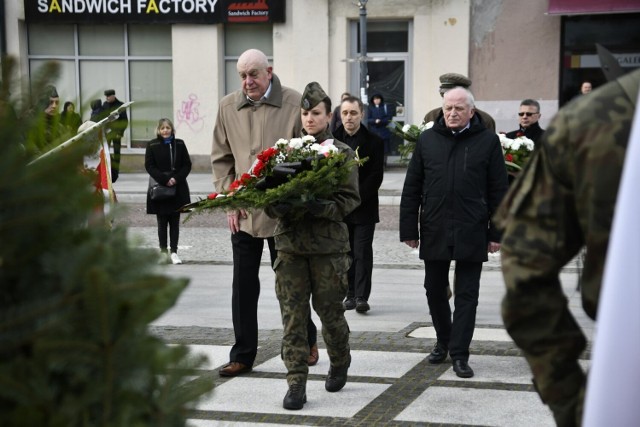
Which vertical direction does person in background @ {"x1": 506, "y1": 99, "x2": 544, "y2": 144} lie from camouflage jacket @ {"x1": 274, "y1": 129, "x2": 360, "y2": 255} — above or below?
above

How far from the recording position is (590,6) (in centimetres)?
2436

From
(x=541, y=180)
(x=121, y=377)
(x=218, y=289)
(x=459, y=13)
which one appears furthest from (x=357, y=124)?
(x=459, y=13)

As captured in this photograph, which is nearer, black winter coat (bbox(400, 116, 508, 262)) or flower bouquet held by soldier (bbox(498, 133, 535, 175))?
black winter coat (bbox(400, 116, 508, 262))

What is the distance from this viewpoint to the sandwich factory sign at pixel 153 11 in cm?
2656

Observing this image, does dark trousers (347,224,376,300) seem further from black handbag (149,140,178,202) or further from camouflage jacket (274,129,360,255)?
black handbag (149,140,178,202)

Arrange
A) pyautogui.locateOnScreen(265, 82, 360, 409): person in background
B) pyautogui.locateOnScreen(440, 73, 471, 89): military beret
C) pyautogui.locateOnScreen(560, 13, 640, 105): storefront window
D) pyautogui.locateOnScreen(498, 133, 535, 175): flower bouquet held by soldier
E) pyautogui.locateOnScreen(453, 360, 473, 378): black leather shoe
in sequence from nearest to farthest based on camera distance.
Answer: pyautogui.locateOnScreen(265, 82, 360, 409): person in background < pyautogui.locateOnScreen(453, 360, 473, 378): black leather shoe < pyautogui.locateOnScreen(498, 133, 535, 175): flower bouquet held by soldier < pyautogui.locateOnScreen(440, 73, 471, 89): military beret < pyautogui.locateOnScreen(560, 13, 640, 105): storefront window

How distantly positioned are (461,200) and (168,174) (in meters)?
6.41

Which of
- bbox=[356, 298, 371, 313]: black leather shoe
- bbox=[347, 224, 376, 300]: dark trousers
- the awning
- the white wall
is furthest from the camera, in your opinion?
the white wall

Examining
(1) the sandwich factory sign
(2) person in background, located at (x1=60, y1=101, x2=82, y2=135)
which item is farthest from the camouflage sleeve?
(1) the sandwich factory sign

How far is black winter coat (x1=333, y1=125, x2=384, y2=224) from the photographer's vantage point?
9.84 m

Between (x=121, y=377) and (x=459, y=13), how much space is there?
958 inches

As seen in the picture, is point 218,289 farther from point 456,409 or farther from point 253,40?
point 253,40

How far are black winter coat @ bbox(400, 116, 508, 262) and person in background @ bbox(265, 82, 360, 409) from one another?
946 mm

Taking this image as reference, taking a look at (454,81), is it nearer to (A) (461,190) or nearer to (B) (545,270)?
(A) (461,190)
